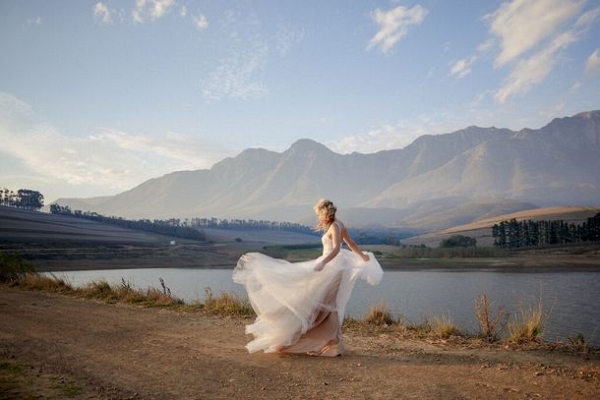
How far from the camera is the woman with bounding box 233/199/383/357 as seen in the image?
7.59 m

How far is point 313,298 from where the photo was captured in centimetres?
762

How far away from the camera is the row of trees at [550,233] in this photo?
6825 cm

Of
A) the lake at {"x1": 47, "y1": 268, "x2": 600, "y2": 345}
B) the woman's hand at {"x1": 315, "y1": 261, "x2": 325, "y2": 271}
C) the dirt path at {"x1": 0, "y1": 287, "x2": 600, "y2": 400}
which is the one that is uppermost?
the woman's hand at {"x1": 315, "y1": 261, "x2": 325, "y2": 271}

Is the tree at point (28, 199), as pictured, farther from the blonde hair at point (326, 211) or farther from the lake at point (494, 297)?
the blonde hair at point (326, 211)

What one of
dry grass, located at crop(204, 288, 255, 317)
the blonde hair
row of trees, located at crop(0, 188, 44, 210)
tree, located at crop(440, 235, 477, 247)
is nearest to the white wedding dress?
the blonde hair

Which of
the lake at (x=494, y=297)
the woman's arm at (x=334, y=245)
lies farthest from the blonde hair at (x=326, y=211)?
the lake at (x=494, y=297)

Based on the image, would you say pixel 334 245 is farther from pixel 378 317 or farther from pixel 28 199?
pixel 28 199

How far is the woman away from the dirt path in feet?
1.01

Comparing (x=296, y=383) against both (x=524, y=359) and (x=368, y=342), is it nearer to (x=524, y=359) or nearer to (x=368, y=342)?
(x=368, y=342)

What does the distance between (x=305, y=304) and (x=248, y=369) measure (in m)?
1.40

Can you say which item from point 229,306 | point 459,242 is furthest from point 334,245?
point 459,242

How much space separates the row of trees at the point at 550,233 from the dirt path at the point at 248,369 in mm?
70533

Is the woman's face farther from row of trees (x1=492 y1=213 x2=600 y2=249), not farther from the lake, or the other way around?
row of trees (x1=492 y1=213 x2=600 y2=249)

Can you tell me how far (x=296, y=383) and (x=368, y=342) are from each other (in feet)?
10.0
